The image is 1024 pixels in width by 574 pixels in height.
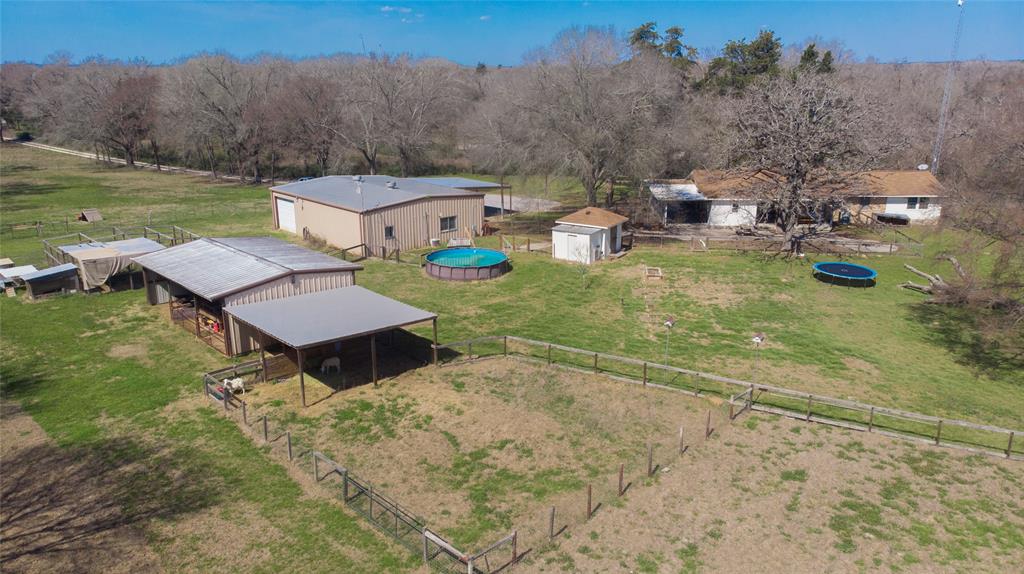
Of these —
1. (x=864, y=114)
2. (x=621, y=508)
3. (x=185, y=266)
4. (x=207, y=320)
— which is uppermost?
(x=864, y=114)

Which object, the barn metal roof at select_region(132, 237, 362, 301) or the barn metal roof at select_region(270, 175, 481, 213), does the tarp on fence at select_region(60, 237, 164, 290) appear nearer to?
the barn metal roof at select_region(132, 237, 362, 301)

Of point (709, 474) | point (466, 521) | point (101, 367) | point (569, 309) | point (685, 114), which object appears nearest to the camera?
point (466, 521)

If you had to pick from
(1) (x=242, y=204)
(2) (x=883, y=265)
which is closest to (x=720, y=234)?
(2) (x=883, y=265)

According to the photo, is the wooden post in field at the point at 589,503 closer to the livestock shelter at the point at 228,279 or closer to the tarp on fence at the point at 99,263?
the livestock shelter at the point at 228,279

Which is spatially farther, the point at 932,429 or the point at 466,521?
the point at 932,429

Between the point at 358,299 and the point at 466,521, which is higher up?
the point at 358,299

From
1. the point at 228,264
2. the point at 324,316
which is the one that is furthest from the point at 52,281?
the point at 324,316

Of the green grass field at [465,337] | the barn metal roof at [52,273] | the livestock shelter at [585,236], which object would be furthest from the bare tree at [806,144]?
the barn metal roof at [52,273]

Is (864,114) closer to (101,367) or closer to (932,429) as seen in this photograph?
(932,429)
